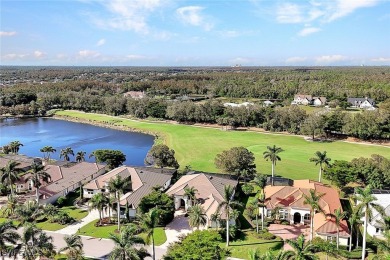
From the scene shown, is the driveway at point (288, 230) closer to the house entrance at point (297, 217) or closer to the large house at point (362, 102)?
the house entrance at point (297, 217)

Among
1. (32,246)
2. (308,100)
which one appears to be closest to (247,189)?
(32,246)

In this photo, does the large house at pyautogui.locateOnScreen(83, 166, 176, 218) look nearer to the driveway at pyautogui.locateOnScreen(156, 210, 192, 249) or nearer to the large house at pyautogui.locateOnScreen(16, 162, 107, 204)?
the large house at pyautogui.locateOnScreen(16, 162, 107, 204)

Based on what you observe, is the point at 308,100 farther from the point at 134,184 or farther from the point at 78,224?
the point at 78,224

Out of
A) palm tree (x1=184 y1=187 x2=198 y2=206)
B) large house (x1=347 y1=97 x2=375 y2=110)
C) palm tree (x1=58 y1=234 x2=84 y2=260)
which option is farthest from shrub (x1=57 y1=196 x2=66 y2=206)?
large house (x1=347 y1=97 x2=375 y2=110)

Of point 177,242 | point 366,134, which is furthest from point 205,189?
point 366,134

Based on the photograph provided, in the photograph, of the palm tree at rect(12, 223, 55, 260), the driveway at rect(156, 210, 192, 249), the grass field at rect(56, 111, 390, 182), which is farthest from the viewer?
the grass field at rect(56, 111, 390, 182)

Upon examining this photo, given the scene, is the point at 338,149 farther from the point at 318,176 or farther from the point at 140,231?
the point at 140,231
